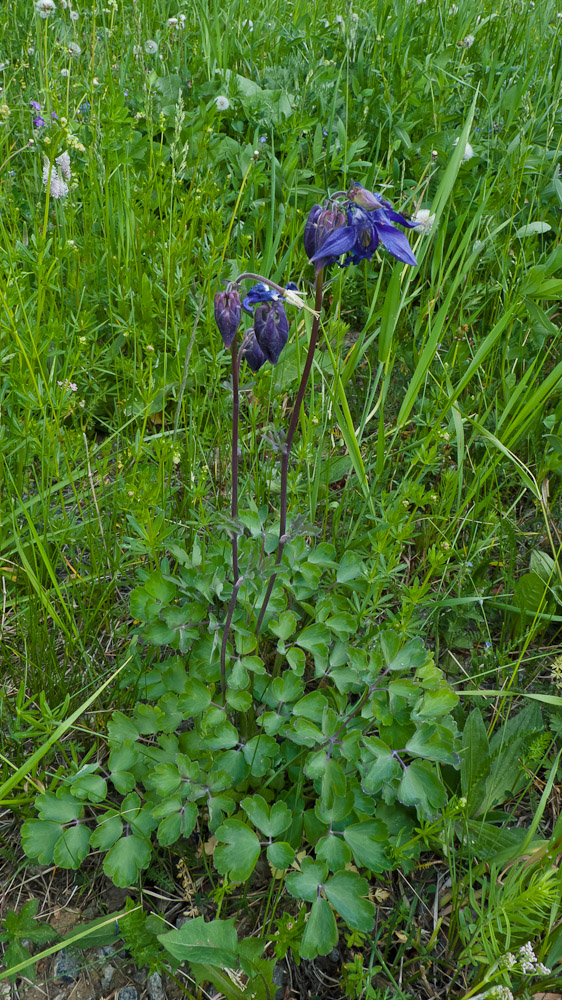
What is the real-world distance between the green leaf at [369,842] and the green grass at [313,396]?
0.40 feet

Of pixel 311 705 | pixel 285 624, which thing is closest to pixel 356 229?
pixel 285 624

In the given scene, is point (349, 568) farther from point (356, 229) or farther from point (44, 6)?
point (44, 6)

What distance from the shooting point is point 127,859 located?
152cm

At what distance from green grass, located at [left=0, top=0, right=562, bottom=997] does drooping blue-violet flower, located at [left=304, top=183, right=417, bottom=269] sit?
59cm

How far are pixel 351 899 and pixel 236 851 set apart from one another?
0.26 metres

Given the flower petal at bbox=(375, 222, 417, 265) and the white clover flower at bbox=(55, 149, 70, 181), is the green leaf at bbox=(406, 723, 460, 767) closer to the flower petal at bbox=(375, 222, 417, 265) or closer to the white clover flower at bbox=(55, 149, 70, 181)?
the flower petal at bbox=(375, 222, 417, 265)

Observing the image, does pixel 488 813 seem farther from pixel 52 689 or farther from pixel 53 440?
pixel 53 440

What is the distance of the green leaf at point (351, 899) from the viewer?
1398 mm

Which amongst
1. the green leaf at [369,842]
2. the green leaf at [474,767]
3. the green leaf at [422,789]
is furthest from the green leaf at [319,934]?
the green leaf at [474,767]

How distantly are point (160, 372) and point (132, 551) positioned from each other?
96 cm

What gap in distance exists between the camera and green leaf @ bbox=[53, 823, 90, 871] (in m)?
1.51

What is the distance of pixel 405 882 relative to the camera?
1657mm

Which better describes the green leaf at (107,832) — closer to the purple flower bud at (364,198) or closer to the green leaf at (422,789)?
the green leaf at (422,789)

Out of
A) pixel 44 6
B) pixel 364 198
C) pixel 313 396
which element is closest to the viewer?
pixel 364 198
